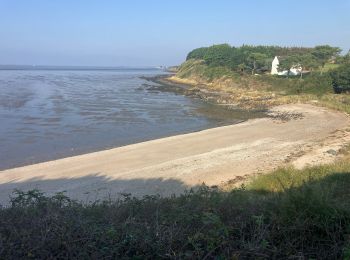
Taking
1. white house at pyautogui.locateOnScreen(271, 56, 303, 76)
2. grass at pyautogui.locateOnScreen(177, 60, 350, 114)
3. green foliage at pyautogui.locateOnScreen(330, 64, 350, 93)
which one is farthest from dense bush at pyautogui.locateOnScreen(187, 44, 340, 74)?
green foliage at pyautogui.locateOnScreen(330, 64, 350, 93)

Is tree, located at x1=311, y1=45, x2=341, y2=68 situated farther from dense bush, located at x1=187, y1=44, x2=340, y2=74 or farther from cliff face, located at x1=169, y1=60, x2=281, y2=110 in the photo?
cliff face, located at x1=169, y1=60, x2=281, y2=110

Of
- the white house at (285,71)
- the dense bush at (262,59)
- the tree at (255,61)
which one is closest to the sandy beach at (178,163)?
the dense bush at (262,59)

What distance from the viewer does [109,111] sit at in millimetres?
40219

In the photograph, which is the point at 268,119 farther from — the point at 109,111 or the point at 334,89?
the point at 334,89

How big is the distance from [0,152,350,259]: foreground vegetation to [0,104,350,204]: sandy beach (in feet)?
21.3

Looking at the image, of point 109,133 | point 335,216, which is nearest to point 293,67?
point 109,133

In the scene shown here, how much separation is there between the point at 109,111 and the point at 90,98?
13860 mm

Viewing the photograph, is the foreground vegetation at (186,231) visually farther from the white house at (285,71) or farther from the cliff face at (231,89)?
the white house at (285,71)

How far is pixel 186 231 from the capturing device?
442 centimetres

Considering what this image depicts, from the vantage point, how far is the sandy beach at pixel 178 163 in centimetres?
1534

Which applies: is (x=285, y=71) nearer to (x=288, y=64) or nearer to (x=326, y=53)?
(x=288, y=64)

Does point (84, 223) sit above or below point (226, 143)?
above

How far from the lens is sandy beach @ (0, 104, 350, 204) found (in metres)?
15.3

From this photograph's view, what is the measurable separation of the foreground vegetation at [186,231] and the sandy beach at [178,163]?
6.50 meters
